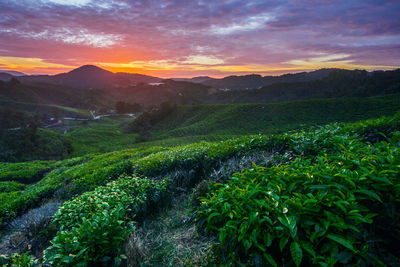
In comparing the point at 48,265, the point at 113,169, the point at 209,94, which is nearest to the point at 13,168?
the point at 113,169

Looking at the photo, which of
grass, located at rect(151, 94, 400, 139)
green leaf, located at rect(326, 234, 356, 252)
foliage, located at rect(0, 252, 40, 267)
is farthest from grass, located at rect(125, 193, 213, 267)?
grass, located at rect(151, 94, 400, 139)

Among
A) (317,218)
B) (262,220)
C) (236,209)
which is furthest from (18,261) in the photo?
(317,218)

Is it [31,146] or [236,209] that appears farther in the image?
[31,146]

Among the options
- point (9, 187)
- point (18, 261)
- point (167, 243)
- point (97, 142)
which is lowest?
point (97, 142)

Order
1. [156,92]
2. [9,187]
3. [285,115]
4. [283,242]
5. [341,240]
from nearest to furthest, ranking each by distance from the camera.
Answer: [341,240] → [283,242] → [9,187] → [285,115] → [156,92]

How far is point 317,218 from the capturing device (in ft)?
6.23

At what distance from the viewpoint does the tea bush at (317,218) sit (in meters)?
1.77

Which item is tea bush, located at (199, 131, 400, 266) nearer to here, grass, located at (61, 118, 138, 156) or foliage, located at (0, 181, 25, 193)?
foliage, located at (0, 181, 25, 193)

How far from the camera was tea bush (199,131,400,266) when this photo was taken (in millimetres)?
1774

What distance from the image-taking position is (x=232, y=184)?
9.21 ft

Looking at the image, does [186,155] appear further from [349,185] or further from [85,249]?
[349,185]

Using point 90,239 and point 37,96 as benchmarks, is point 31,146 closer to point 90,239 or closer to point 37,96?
point 90,239

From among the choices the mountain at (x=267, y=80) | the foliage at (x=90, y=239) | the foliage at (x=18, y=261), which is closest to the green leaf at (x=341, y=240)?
the foliage at (x=90, y=239)

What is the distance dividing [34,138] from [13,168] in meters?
20.7
